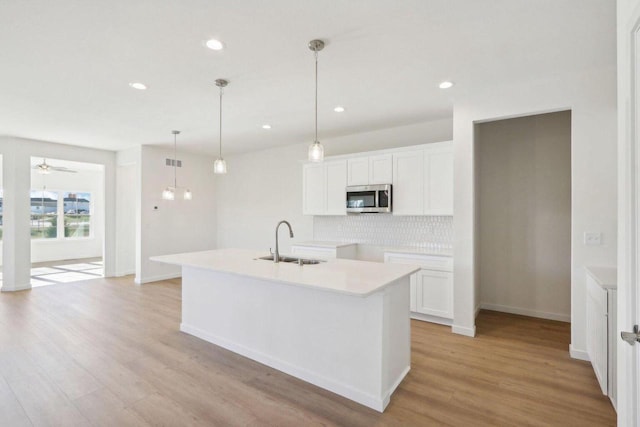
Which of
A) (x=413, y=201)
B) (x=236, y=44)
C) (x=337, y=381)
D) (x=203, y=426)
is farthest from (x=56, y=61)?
(x=413, y=201)

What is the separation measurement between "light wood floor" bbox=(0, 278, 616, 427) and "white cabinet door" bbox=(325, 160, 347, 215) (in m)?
2.05

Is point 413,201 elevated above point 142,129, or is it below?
below

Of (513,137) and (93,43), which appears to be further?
(513,137)

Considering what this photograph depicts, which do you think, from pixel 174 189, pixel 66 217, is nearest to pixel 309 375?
pixel 174 189

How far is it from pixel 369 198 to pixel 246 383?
115 inches

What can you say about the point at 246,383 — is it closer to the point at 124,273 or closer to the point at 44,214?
the point at 124,273

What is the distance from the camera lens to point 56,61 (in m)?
2.80

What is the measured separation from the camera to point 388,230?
4.96 meters

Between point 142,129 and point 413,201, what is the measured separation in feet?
14.4

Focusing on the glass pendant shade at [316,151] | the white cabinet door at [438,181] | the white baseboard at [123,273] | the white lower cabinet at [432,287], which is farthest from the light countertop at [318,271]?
the white baseboard at [123,273]

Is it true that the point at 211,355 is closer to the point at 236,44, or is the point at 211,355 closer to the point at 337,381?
the point at 337,381

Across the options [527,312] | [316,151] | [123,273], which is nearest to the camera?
[316,151]

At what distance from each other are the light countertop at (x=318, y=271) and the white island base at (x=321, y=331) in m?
0.10

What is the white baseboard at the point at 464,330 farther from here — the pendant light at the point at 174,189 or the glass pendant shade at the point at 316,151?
the pendant light at the point at 174,189
